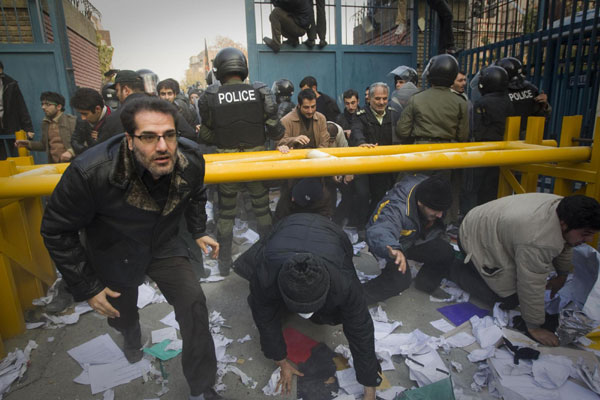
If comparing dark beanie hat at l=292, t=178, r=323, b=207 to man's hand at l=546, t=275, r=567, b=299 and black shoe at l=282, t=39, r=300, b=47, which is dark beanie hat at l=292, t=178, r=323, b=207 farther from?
black shoe at l=282, t=39, r=300, b=47

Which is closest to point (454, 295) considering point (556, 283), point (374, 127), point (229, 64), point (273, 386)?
point (556, 283)

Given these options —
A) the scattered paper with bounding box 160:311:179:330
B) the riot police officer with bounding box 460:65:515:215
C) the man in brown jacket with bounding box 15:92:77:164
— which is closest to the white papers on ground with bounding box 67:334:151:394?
the scattered paper with bounding box 160:311:179:330

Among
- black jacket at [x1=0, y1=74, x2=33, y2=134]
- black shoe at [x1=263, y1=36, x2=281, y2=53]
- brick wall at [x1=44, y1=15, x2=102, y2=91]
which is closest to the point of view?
black jacket at [x1=0, y1=74, x2=33, y2=134]

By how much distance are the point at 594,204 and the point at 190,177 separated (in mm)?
2279

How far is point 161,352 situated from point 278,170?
140 cm

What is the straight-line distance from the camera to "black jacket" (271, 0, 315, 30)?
6383 millimetres

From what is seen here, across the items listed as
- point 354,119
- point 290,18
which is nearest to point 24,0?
point 290,18

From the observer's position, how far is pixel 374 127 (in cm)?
446

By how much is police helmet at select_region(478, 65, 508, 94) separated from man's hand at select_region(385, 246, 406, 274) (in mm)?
2811

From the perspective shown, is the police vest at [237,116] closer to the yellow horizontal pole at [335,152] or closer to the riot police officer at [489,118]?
the yellow horizontal pole at [335,152]

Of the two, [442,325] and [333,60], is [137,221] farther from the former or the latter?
[333,60]

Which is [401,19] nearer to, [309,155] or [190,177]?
[309,155]

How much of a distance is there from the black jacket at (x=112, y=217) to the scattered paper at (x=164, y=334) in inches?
27.8

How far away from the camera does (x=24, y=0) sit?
632 cm
